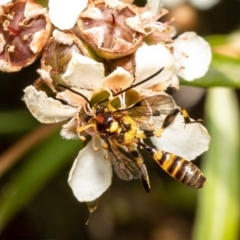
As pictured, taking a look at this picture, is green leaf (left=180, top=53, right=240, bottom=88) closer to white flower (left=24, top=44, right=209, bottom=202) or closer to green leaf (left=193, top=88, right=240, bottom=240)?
white flower (left=24, top=44, right=209, bottom=202)

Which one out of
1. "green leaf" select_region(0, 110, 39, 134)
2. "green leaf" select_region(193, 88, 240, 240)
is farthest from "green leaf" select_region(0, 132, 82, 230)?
"green leaf" select_region(193, 88, 240, 240)

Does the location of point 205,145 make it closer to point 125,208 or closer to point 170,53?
point 170,53

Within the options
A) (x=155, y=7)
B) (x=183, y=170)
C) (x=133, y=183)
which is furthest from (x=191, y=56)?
(x=133, y=183)

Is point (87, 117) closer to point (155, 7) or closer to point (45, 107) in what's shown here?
point (45, 107)

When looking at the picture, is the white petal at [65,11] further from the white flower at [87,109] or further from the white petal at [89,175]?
the white petal at [89,175]

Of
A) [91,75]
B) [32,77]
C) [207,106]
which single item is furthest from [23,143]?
[91,75]

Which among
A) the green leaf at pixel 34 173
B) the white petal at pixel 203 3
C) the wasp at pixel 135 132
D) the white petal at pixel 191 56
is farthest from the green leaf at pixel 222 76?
the white petal at pixel 203 3
